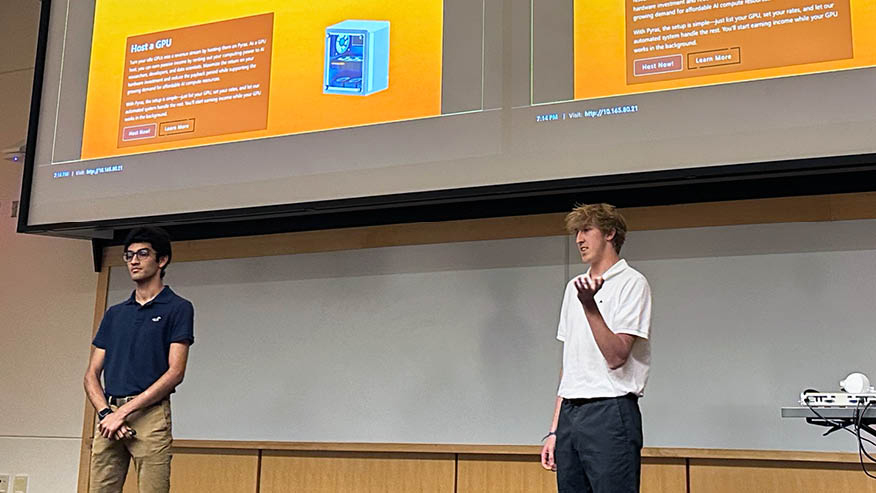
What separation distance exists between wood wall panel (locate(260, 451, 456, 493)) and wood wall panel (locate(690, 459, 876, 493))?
35.9 inches

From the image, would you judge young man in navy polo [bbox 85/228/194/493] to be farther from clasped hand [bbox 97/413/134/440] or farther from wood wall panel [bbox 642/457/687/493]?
wood wall panel [bbox 642/457/687/493]

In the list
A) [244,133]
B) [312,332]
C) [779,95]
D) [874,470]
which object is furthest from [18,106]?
[874,470]

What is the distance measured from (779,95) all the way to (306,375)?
83.7 inches

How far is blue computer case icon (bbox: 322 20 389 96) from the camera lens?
3578 mm

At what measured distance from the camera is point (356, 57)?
363 cm

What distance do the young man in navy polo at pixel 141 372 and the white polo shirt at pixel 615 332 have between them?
1.19 metres

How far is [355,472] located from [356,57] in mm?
1603

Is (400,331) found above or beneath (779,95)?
beneath

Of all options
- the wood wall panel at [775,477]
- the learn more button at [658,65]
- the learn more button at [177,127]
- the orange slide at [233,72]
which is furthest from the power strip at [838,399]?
the learn more button at [177,127]

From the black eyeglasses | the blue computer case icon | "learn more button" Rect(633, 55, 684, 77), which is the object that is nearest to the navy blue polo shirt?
the black eyeglasses

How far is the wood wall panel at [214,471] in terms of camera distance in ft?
12.6

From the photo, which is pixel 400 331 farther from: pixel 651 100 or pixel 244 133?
pixel 651 100

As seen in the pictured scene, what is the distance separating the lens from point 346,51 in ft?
12.0

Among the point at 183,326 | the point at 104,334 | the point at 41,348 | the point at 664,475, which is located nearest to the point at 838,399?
the point at 664,475
